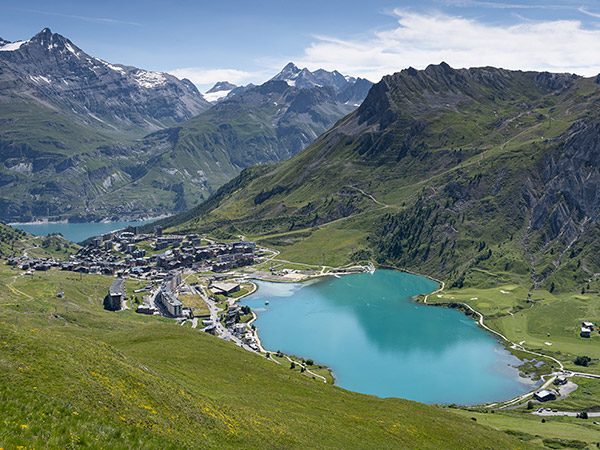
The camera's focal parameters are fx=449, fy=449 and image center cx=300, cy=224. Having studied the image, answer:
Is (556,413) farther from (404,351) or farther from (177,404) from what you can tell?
(177,404)

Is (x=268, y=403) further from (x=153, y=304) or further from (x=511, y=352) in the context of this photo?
(x=153, y=304)

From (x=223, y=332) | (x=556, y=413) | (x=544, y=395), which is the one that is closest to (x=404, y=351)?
(x=544, y=395)

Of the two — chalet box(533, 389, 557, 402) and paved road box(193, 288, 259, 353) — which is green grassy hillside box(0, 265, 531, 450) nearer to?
chalet box(533, 389, 557, 402)

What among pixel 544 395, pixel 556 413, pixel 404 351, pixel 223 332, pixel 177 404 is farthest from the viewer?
pixel 223 332

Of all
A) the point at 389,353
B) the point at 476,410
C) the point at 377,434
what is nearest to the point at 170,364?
the point at 377,434

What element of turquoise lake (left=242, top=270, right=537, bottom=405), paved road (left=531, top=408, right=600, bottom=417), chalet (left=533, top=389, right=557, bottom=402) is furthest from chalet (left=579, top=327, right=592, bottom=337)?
paved road (left=531, top=408, right=600, bottom=417)

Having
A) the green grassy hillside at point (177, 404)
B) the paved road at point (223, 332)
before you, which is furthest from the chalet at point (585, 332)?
the paved road at point (223, 332)

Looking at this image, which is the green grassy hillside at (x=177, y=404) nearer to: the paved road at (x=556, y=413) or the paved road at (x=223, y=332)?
the paved road at (x=556, y=413)
